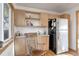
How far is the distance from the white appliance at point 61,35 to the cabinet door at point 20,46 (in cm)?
142

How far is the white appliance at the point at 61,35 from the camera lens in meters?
3.95

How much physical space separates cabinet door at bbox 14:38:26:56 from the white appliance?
1419 millimetres

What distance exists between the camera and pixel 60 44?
13.1ft

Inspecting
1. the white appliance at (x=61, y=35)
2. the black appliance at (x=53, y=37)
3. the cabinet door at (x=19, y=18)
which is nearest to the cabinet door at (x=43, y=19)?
the black appliance at (x=53, y=37)

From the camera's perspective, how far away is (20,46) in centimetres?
369

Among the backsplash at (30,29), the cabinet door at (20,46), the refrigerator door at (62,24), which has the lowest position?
the cabinet door at (20,46)

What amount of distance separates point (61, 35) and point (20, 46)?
1785 mm

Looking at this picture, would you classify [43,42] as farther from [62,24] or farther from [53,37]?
[62,24]

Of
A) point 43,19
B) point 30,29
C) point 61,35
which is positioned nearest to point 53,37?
point 61,35

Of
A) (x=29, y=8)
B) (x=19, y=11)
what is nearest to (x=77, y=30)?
(x=29, y=8)

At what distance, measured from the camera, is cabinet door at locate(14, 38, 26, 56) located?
3.63 meters

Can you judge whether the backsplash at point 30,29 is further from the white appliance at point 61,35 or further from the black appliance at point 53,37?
the white appliance at point 61,35

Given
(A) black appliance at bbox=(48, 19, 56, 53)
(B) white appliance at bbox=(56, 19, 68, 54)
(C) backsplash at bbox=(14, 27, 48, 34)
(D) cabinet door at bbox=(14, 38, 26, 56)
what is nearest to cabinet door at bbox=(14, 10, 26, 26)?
(C) backsplash at bbox=(14, 27, 48, 34)

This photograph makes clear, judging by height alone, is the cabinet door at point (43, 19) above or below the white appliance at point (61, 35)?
above
